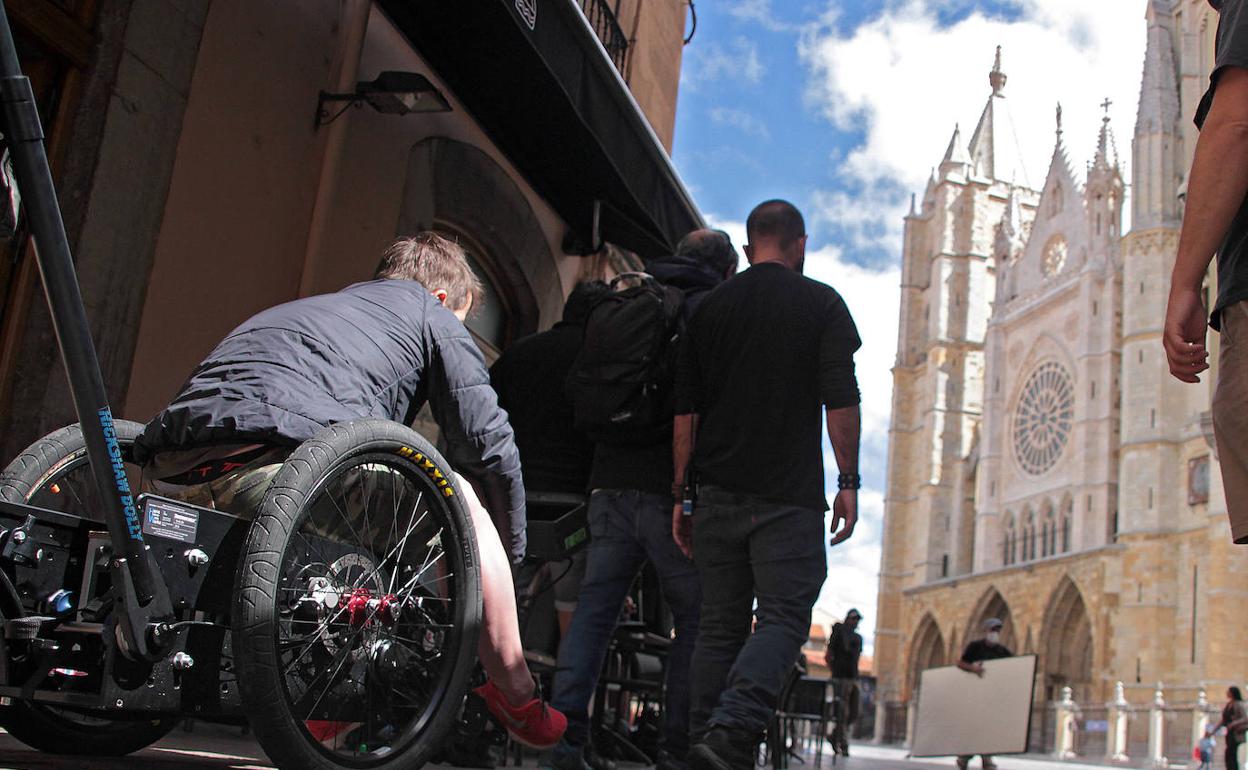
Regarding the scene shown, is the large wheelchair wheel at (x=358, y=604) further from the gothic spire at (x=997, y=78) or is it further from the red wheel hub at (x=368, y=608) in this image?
the gothic spire at (x=997, y=78)

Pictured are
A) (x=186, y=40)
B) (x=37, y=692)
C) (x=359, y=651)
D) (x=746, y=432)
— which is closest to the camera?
(x=37, y=692)

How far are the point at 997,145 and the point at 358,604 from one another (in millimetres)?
58129

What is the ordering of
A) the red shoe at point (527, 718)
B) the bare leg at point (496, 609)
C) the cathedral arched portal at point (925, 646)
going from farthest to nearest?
the cathedral arched portal at point (925, 646)
the red shoe at point (527, 718)
the bare leg at point (496, 609)

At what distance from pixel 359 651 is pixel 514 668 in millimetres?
476

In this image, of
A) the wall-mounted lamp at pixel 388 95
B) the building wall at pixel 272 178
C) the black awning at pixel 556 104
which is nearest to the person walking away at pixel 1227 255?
the black awning at pixel 556 104

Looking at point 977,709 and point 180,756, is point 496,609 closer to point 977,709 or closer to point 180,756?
point 180,756

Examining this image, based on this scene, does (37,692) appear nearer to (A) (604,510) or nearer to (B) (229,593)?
(B) (229,593)

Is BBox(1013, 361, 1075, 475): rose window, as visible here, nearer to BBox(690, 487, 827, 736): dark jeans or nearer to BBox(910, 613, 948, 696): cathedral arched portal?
BBox(910, 613, 948, 696): cathedral arched portal

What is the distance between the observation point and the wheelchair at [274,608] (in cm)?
172

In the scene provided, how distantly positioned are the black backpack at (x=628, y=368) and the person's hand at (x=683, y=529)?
0.34m

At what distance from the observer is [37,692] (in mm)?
1662

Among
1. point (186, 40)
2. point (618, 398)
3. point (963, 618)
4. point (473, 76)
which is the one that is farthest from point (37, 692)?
point (963, 618)

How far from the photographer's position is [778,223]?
3.71 m

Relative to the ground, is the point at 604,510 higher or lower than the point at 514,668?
higher
